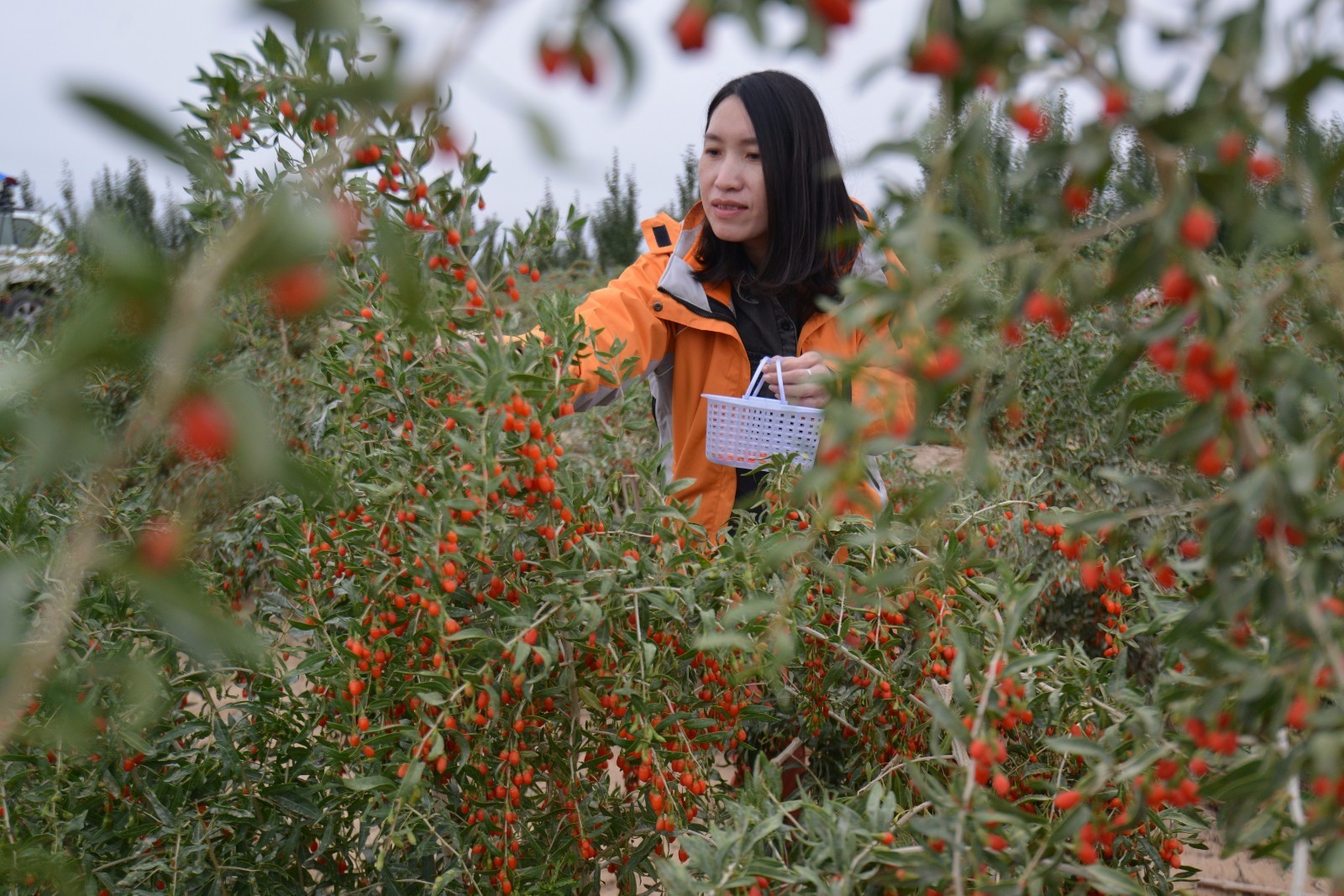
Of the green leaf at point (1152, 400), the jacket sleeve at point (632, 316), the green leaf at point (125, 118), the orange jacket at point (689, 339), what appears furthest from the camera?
the orange jacket at point (689, 339)

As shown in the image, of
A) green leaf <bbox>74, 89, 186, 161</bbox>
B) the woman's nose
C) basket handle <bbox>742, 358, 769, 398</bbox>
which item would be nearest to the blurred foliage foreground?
green leaf <bbox>74, 89, 186, 161</bbox>

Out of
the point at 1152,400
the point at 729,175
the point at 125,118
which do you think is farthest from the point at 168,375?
the point at 729,175

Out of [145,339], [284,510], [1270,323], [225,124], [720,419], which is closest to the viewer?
[145,339]

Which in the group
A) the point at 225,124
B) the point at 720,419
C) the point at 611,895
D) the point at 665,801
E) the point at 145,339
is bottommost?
the point at 611,895

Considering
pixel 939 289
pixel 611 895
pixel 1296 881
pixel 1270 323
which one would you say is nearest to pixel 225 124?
pixel 939 289

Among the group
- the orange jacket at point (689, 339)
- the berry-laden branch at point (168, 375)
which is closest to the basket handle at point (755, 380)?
the orange jacket at point (689, 339)

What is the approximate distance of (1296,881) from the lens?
31.3 inches

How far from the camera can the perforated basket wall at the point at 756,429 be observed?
196cm

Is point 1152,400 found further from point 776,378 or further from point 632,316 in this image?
point 632,316

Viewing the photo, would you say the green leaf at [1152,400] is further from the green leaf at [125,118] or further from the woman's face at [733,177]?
the woman's face at [733,177]

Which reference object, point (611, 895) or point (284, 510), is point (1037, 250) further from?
point (611, 895)

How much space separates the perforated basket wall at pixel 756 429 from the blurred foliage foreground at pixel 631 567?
308mm

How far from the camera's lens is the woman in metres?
2.27

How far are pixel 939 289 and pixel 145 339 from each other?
0.49 metres
